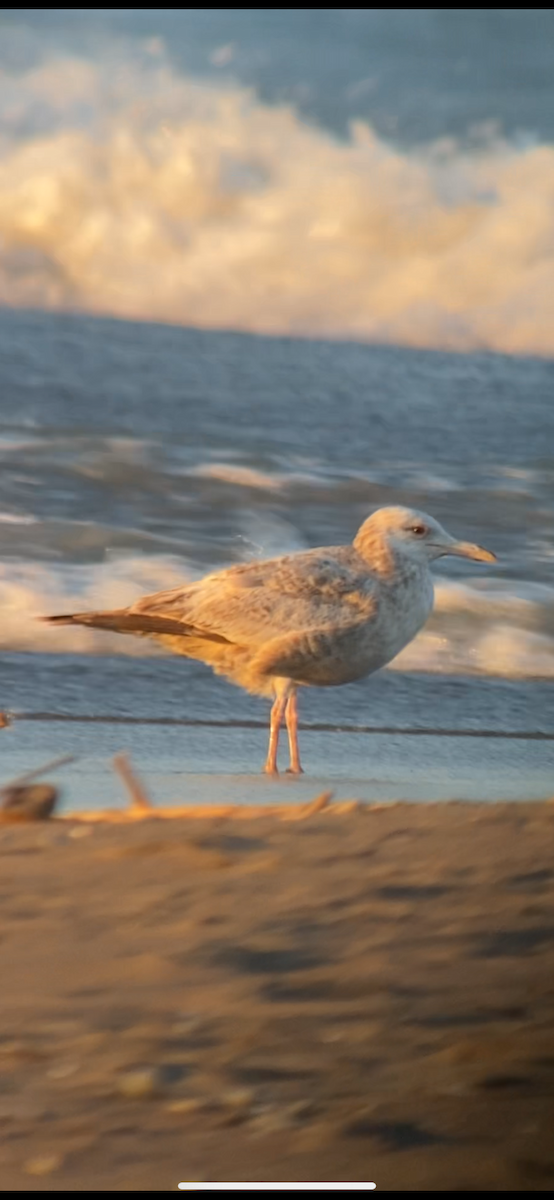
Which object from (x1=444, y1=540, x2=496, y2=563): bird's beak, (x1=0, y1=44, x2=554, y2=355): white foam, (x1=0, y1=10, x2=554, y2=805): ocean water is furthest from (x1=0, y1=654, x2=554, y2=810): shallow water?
(x1=0, y1=44, x2=554, y2=355): white foam

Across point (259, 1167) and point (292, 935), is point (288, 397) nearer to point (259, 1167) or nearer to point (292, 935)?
point (292, 935)

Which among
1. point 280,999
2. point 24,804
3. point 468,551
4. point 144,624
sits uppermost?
point 468,551

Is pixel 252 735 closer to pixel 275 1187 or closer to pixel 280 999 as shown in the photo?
pixel 280 999

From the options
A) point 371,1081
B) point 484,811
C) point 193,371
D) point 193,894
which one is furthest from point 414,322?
point 371,1081

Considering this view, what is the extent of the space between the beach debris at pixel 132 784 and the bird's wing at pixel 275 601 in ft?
0.63

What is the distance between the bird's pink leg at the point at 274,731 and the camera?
6.55 feet

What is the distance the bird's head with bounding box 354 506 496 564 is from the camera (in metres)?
1.99

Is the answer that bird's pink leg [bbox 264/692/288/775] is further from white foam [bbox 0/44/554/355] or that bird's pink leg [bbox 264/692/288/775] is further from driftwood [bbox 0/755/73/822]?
white foam [bbox 0/44/554/355]

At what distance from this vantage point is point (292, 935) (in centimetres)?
184

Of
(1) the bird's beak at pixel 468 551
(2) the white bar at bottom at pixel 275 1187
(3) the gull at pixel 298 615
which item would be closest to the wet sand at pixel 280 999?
(2) the white bar at bottom at pixel 275 1187

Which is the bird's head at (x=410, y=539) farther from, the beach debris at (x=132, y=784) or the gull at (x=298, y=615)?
the beach debris at (x=132, y=784)

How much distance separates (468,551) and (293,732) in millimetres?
330

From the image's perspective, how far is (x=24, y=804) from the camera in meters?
1.93

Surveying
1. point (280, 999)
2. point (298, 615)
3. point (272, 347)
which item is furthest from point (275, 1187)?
point (272, 347)
